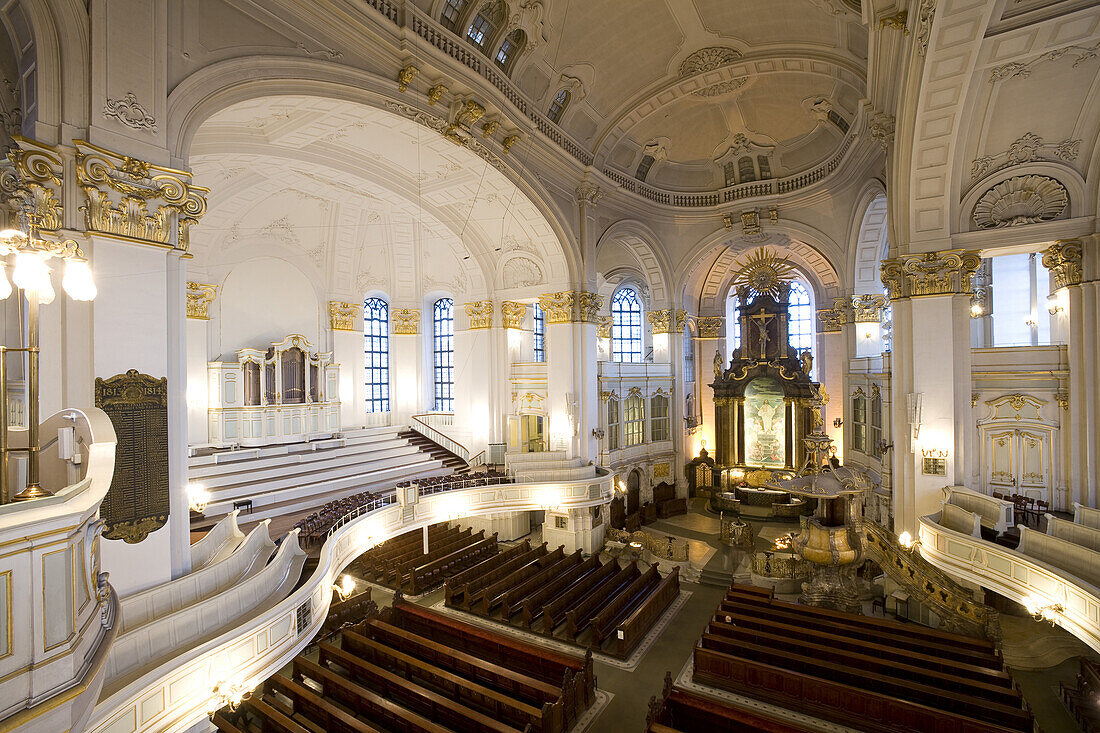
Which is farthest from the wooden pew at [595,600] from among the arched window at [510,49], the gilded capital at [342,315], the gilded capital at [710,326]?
the arched window at [510,49]

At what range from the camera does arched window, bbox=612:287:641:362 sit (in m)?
25.3

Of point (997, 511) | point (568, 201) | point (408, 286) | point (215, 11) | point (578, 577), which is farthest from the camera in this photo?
point (408, 286)

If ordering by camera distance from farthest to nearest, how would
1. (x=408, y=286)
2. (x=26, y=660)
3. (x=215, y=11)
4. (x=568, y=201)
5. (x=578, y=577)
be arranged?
(x=408, y=286) → (x=568, y=201) → (x=578, y=577) → (x=215, y=11) → (x=26, y=660)

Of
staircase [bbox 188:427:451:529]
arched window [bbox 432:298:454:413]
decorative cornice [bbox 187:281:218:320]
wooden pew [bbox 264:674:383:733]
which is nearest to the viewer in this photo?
wooden pew [bbox 264:674:383:733]

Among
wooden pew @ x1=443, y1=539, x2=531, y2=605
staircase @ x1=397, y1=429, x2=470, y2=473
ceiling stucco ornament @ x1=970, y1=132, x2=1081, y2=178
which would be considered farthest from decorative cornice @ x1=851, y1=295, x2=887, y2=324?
staircase @ x1=397, y1=429, x2=470, y2=473

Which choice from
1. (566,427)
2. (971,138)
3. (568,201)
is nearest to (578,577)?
(566,427)

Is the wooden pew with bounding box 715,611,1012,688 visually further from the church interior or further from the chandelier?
the chandelier

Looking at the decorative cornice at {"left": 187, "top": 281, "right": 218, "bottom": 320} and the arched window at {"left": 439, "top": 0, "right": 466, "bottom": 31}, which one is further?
the decorative cornice at {"left": 187, "top": 281, "right": 218, "bottom": 320}

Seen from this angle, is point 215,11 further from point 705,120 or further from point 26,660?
point 705,120

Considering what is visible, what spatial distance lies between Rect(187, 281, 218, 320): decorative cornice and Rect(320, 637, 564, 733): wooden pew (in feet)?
36.6

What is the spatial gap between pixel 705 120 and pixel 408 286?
534 inches

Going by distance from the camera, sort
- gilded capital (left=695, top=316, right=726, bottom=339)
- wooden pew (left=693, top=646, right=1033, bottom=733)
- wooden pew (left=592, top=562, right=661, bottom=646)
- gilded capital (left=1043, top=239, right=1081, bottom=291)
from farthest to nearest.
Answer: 1. gilded capital (left=695, top=316, right=726, bottom=339)
2. wooden pew (left=592, top=562, right=661, bottom=646)
3. gilded capital (left=1043, top=239, right=1081, bottom=291)
4. wooden pew (left=693, top=646, right=1033, bottom=733)

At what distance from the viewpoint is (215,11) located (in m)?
8.07

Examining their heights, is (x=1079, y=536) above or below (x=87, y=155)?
below
